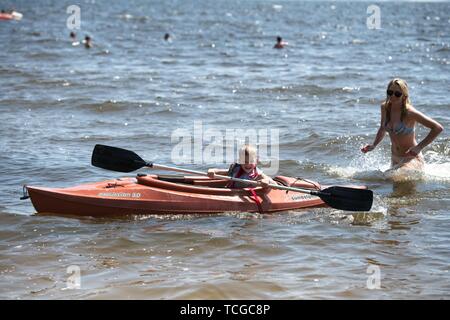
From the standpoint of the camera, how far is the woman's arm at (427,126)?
873 centimetres

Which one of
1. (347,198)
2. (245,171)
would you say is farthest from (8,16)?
(347,198)

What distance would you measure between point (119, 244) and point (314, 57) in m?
20.1

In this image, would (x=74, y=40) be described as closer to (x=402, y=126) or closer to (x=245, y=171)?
(x=402, y=126)

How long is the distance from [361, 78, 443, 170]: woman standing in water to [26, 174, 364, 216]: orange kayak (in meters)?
1.86

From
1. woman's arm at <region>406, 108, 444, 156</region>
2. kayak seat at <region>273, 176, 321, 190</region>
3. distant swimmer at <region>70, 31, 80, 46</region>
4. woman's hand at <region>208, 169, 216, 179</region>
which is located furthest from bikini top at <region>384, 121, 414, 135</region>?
distant swimmer at <region>70, 31, 80, 46</region>

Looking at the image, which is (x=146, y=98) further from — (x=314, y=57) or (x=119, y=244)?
(x=314, y=57)

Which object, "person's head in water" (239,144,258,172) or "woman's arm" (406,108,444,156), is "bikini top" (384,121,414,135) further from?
"person's head in water" (239,144,258,172)

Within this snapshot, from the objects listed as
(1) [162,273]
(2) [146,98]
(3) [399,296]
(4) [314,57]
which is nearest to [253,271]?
(1) [162,273]

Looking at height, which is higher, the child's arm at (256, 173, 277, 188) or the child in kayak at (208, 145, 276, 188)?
the child in kayak at (208, 145, 276, 188)

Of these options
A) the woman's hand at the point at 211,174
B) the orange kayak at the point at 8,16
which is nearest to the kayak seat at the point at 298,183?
the woman's hand at the point at 211,174

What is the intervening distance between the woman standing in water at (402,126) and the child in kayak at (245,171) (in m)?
1.76

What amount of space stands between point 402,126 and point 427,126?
1.04 ft

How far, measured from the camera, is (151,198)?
766 cm

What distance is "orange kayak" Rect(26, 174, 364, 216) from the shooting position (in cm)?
758
